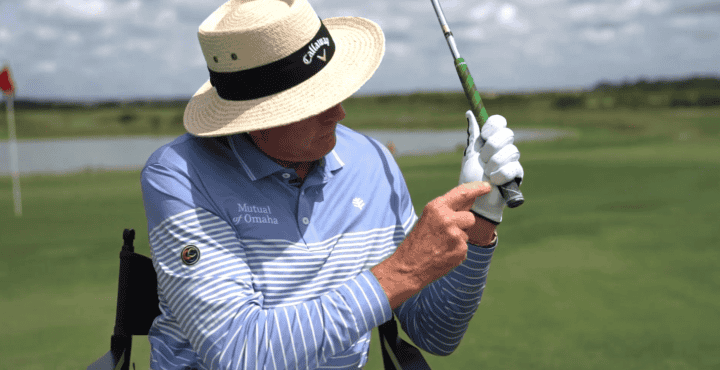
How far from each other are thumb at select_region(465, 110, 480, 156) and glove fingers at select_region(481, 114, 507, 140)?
4.0 inches

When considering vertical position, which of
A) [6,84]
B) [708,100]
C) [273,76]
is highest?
[6,84]

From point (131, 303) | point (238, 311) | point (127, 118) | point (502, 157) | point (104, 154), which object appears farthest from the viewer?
point (127, 118)

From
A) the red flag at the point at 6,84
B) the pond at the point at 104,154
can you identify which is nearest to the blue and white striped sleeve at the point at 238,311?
the red flag at the point at 6,84

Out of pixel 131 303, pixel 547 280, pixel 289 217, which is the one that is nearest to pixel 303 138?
pixel 289 217

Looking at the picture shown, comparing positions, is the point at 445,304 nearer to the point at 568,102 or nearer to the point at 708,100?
the point at 708,100

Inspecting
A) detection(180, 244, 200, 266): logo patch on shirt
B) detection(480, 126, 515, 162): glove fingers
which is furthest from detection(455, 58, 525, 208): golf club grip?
detection(180, 244, 200, 266): logo patch on shirt

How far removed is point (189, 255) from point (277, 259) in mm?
233

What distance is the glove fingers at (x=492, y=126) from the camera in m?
1.46

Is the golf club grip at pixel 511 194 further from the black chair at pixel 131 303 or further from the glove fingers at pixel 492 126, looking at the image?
the black chair at pixel 131 303

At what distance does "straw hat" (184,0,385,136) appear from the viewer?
4.56 feet

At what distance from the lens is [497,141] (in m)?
1.42

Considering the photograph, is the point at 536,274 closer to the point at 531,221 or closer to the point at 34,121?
the point at 531,221

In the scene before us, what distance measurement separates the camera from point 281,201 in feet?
5.07

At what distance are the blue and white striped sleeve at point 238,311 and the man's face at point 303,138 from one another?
27 cm
